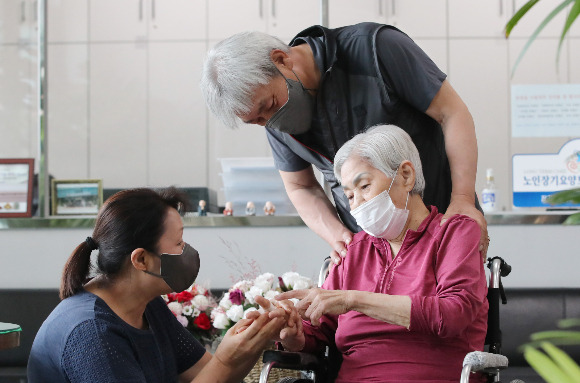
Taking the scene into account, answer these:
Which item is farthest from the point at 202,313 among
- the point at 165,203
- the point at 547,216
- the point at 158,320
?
the point at 547,216

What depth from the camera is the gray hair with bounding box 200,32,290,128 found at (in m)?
1.79

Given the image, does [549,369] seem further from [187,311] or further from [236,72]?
[187,311]

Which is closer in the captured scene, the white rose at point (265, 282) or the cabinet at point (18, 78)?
the white rose at point (265, 282)

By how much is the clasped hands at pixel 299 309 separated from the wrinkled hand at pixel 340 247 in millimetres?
179

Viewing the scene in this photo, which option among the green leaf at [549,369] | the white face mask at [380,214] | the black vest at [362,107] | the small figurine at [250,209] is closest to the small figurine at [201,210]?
the small figurine at [250,209]

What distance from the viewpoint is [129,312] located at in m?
1.67

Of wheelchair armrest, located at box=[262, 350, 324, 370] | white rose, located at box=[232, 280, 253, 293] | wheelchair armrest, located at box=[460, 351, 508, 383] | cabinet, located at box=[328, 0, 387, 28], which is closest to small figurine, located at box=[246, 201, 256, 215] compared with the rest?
white rose, located at box=[232, 280, 253, 293]

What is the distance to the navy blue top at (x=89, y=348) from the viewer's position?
148 centimetres

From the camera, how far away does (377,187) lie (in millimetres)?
1808

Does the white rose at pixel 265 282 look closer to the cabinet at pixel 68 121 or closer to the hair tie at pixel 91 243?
the hair tie at pixel 91 243

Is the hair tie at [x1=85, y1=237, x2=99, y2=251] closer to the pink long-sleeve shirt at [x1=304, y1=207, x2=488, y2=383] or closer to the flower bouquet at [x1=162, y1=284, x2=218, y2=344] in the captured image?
the pink long-sleeve shirt at [x1=304, y1=207, x2=488, y2=383]

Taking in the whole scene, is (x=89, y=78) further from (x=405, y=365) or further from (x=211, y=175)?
(x=405, y=365)

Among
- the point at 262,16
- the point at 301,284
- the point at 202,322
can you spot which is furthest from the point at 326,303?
the point at 262,16

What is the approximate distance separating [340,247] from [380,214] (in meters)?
0.21
